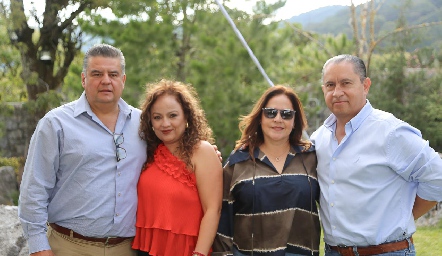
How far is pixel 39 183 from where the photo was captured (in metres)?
2.71

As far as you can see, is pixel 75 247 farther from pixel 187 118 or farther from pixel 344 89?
pixel 344 89

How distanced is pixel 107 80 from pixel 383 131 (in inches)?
55.0

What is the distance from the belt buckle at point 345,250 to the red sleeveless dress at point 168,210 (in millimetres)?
730

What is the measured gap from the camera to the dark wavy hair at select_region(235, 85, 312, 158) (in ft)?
9.80

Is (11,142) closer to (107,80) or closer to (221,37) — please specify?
(221,37)

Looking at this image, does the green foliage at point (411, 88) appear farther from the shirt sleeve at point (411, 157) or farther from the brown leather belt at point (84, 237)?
the brown leather belt at point (84, 237)

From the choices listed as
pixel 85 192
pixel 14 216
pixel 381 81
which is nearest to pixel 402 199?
pixel 85 192

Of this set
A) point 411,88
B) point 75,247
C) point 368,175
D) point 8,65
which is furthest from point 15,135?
point 368,175

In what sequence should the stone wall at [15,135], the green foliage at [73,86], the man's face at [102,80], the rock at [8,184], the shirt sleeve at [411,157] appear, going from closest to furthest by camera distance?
the shirt sleeve at [411,157] < the man's face at [102,80] < the green foliage at [73,86] < the rock at [8,184] < the stone wall at [15,135]

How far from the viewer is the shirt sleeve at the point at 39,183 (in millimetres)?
2709

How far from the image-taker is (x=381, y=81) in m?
12.2

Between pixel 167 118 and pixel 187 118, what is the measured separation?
0.43 ft

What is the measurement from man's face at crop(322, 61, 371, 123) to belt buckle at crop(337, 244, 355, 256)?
2.16 feet

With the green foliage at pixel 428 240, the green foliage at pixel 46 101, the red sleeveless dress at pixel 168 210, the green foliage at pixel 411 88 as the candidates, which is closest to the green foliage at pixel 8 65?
the green foliage at pixel 46 101
